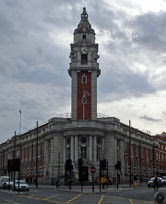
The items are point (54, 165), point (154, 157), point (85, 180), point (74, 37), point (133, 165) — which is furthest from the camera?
point (154, 157)

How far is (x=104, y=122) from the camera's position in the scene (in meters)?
87.0

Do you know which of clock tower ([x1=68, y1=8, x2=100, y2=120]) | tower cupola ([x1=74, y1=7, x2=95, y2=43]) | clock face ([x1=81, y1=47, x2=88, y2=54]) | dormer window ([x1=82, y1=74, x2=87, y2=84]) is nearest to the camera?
clock tower ([x1=68, y1=8, x2=100, y2=120])

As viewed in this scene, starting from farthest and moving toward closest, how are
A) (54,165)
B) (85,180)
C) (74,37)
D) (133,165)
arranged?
(133,165) → (74,37) → (54,165) → (85,180)

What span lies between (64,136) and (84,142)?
496 cm

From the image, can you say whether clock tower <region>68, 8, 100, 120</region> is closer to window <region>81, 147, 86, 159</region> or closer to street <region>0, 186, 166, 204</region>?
window <region>81, 147, 86, 159</region>

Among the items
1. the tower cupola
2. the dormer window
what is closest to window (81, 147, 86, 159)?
the dormer window

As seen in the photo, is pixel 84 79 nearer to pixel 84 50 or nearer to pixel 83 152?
pixel 84 50

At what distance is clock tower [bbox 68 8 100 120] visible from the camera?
283ft

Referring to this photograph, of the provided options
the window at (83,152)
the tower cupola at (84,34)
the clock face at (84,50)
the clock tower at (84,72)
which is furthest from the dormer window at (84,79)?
the window at (83,152)

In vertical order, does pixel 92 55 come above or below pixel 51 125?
above

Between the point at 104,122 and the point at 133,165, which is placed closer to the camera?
the point at 104,122

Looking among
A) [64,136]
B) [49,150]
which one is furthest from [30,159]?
[64,136]

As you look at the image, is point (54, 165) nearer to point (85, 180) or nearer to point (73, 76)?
point (85, 180)

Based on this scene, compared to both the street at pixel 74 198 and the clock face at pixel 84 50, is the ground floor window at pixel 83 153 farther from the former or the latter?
the street at pixel 74 198
